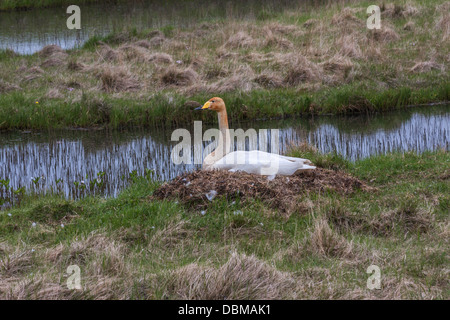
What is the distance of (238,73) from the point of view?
15.0m

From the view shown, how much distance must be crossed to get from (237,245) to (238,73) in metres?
9.50

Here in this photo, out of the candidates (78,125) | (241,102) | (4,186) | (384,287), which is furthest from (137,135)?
(384,287)

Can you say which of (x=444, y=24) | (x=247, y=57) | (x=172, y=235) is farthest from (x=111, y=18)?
(x=172, y=235)

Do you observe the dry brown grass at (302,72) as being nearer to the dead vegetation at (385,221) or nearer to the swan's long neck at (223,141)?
the swan's long neck at (223,141)

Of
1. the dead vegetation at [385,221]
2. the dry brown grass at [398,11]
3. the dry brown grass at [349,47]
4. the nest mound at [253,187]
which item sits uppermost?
the dry brown grass at [398,11]

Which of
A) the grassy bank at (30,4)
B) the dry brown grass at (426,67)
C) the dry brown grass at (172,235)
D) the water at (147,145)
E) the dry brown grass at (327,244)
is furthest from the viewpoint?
the grassy bank at (30,4)

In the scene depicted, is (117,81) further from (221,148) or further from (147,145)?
(221,148)

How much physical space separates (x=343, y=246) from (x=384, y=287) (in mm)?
827

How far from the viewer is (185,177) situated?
761 cm

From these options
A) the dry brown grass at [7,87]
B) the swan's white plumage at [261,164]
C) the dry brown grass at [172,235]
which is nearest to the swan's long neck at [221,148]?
the swan's white plumage at [261,164]

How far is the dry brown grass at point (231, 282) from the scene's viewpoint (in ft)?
15.7

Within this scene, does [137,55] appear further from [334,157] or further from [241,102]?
[334,157]

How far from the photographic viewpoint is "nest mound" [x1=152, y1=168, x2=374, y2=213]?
709 centimetres

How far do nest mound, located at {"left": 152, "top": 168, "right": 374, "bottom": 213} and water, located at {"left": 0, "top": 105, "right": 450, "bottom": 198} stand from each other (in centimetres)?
180
